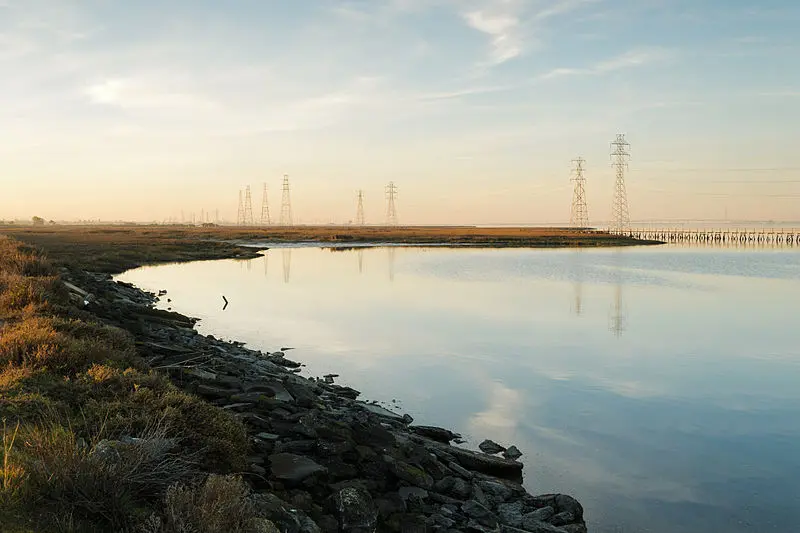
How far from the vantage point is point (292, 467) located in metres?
9.02

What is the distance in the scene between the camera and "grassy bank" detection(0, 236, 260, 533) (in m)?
5.82

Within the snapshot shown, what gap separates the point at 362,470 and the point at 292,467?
1.25m

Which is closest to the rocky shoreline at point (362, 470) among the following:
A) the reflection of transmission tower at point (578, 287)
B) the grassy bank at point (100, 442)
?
the grassy bank at point (100, 442)

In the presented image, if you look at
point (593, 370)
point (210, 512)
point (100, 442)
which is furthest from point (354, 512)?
point (593, 370)

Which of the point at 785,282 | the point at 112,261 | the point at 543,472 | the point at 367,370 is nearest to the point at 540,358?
the point at 367,370

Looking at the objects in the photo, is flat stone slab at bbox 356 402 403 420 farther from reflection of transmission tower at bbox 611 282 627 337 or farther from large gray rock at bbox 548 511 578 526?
reflection of transmission tower at bbox 611 282 627 337

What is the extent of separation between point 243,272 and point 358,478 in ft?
167

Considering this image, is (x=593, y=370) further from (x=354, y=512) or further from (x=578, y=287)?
(x=578, y=287)

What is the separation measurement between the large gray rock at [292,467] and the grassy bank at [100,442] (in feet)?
1.85

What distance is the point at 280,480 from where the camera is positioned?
8.68 meters

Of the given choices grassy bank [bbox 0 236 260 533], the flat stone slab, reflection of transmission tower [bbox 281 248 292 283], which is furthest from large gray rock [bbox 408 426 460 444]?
reflection of transmission tower [bbox 281 248 292 283]

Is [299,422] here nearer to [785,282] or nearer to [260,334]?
→ [260,334]

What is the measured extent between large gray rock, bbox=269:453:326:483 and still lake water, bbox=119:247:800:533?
497cm

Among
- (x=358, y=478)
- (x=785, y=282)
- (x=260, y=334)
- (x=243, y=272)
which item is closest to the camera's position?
(x=358, y=478)
